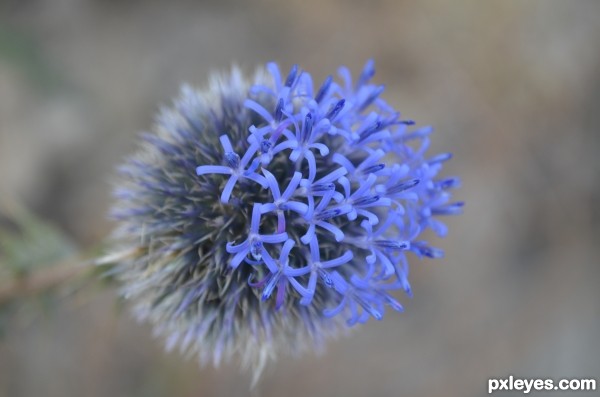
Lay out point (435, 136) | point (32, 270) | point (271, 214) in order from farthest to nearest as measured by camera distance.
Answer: point (435, 136), point (32, 270), point (271, 214)

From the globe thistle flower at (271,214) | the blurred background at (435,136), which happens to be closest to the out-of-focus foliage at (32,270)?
the globe thistle flower at (271,214)

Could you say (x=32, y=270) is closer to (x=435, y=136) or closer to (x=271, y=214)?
(x=271, y=214)

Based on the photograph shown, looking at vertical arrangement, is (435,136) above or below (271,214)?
above

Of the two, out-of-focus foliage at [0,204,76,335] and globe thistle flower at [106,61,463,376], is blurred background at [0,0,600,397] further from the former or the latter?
globe thistle flower at [106,61,463,376]

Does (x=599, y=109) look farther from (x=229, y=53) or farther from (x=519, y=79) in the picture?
(x=229, y=53)

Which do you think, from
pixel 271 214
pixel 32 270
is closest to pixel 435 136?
pixel 271 214

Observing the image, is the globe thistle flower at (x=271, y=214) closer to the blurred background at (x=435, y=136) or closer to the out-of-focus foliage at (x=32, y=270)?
the out-of-focus foliage at (x=32, y=270)
